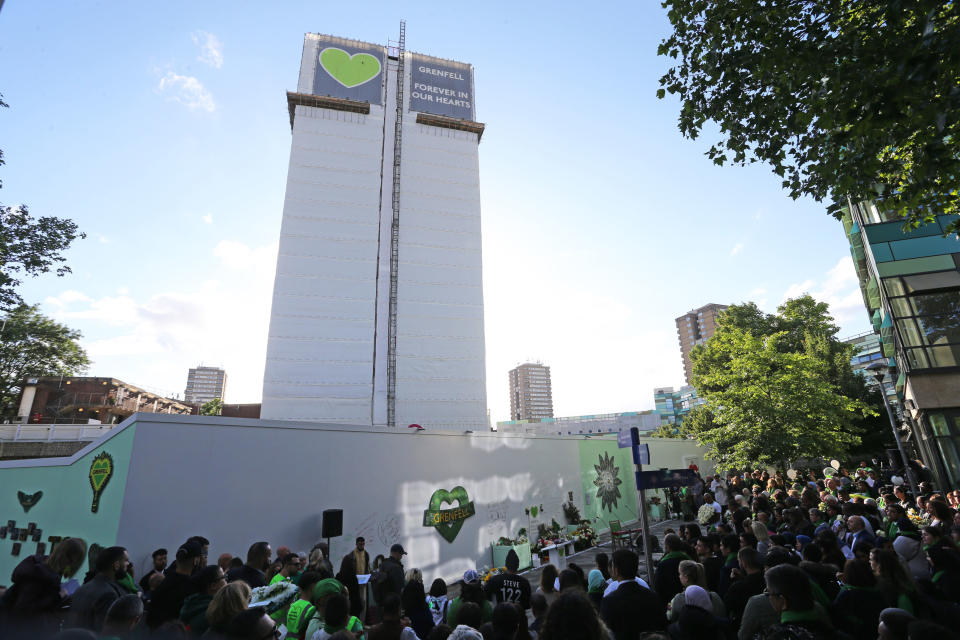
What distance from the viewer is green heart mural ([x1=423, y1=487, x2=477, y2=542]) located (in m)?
12.2

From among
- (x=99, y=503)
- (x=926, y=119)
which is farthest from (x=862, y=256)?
(x=99, y=503)

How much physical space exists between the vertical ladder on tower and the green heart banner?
2280 cm

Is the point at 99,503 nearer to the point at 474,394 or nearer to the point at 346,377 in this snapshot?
the point at 346,377

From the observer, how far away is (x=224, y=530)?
8711 mm

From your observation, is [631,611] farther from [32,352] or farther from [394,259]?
[32,352]

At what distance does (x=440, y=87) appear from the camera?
42312mm

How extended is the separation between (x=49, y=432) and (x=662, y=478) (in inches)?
1406

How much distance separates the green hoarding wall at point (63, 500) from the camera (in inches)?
321

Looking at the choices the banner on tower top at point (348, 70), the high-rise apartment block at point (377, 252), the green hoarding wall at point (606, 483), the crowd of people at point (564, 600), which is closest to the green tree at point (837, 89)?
the crowd of people at point (564, 600)

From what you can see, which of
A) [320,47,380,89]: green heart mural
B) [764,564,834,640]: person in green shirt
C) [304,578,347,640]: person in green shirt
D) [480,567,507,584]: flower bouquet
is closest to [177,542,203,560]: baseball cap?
[304,578,347,640]: person in green shirt

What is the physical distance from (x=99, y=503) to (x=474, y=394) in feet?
96.0

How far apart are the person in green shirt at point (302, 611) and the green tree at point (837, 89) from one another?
8056 mm

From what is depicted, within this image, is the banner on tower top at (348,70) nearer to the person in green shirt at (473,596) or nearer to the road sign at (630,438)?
the road sign at (630,438)

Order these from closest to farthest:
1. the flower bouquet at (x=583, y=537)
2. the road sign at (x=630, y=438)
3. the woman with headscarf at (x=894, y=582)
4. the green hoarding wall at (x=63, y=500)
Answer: the woman with headscarf at (x=894, y=582)
the road sign at (x=630, y=438)
the green hoarding wall at (x=63, y=500)
the flower bouquet at (x=583, y=537)
